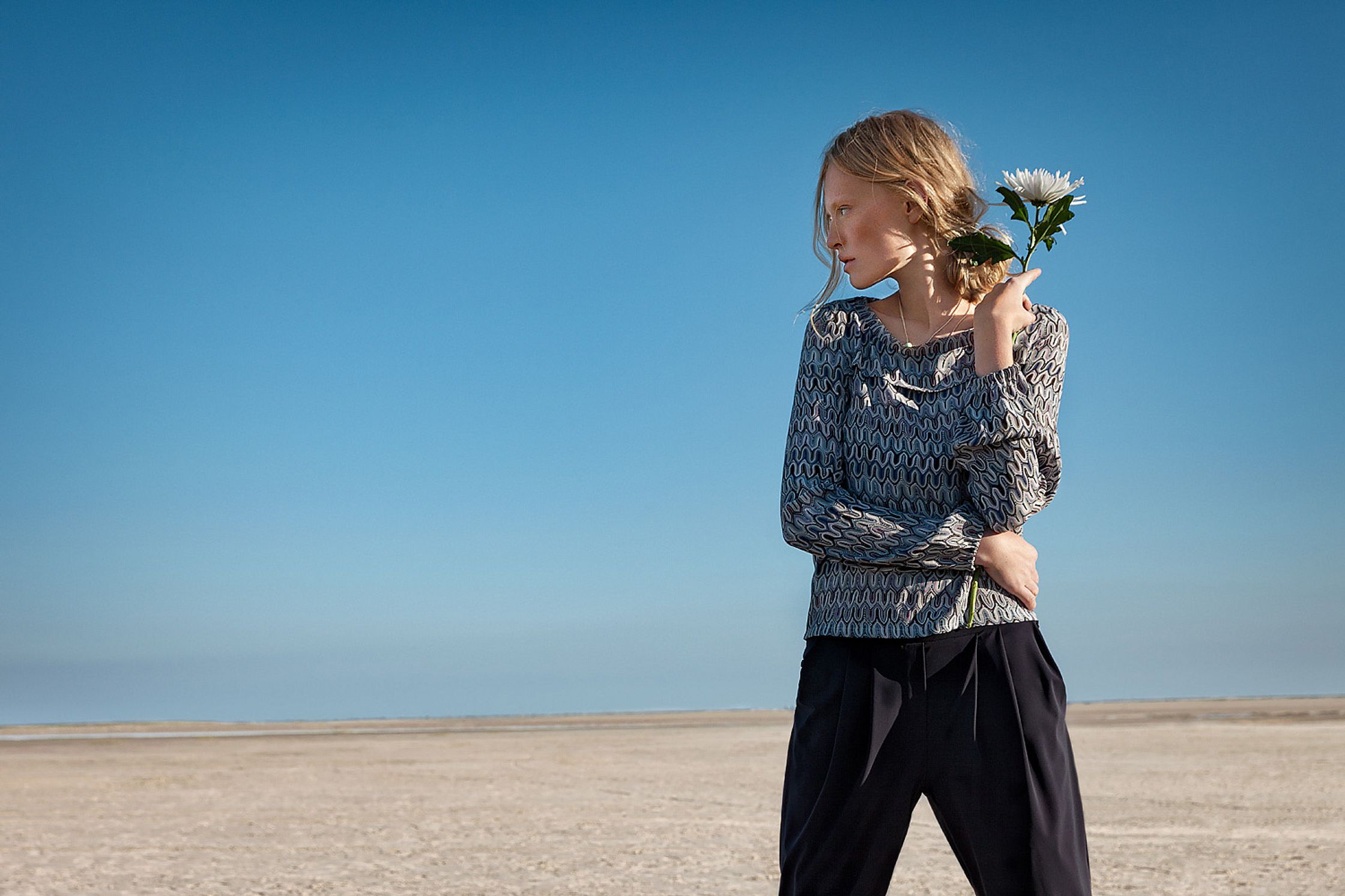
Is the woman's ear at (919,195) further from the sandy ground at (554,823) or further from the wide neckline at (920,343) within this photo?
the sandy ground at (554,823)

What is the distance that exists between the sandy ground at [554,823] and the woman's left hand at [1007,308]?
5.20 meters

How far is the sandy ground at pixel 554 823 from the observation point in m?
7.17

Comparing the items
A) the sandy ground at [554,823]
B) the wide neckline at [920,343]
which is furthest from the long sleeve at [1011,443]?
the sandy ground at [554,823]

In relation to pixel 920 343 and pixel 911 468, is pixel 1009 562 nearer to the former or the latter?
pixel 911 468

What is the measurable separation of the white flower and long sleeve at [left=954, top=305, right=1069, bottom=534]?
289 millimetres

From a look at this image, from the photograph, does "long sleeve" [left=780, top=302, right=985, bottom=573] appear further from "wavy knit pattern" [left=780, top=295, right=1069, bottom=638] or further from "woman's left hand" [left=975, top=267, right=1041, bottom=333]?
"woman's left hand" [left=975, top=267, right=1041, bottom=333]

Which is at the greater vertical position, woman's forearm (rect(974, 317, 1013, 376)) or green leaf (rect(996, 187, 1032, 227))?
green leaf (rect(996, 187, 1032, 227))

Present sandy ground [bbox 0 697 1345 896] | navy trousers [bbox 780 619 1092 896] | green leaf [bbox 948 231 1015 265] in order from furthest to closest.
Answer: sandy ground [bbox 0 697 1345 896], green leaf [bbox 948 231 1015 265], navy trousers [bbox 780 619 1092 896]

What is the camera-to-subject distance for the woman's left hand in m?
1.97

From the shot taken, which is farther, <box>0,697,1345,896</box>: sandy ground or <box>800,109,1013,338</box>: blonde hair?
<box>0,697,1345,896</box>: sandy ground

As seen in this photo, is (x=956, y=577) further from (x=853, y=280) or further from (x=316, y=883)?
(x=316, y=883)

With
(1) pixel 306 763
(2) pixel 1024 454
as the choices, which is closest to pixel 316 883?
(2) pixel 1024 454

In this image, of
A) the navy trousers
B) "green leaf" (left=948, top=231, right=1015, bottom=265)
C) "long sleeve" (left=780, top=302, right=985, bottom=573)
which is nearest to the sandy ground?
the navy trousers

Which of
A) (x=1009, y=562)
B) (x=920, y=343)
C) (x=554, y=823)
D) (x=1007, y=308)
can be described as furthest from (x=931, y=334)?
(x=554, y=823)
